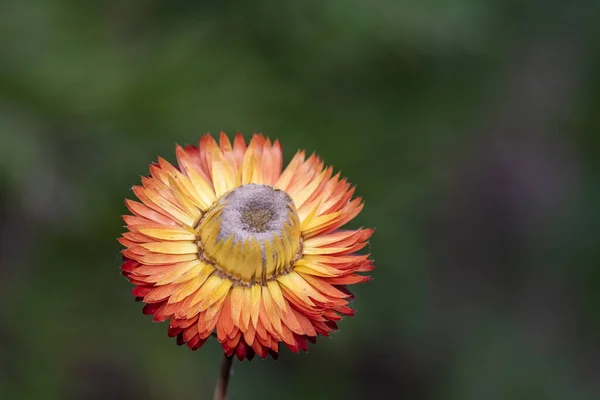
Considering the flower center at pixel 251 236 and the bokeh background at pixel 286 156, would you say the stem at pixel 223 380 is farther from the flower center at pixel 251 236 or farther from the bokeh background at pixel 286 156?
the bokeh background at pixel 286 156

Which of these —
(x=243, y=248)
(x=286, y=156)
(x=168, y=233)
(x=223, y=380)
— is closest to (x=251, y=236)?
(x=243, y=248)

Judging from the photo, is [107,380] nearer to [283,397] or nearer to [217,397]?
[283,397]

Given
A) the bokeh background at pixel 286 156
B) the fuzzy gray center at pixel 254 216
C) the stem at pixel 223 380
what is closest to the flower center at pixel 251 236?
the fuzzy gray center at pixel 254 216

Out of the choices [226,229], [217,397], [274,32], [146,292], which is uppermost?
[274,32]

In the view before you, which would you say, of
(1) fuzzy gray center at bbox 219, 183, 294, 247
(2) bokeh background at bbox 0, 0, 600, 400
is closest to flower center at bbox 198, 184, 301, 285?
(1) fuzzy gray center at bbox 219, 183, 294, 247

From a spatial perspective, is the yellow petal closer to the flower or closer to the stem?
the flower

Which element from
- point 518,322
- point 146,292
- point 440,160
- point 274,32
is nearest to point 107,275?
point 274,32

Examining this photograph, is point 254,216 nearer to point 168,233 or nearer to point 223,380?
point 168,233
